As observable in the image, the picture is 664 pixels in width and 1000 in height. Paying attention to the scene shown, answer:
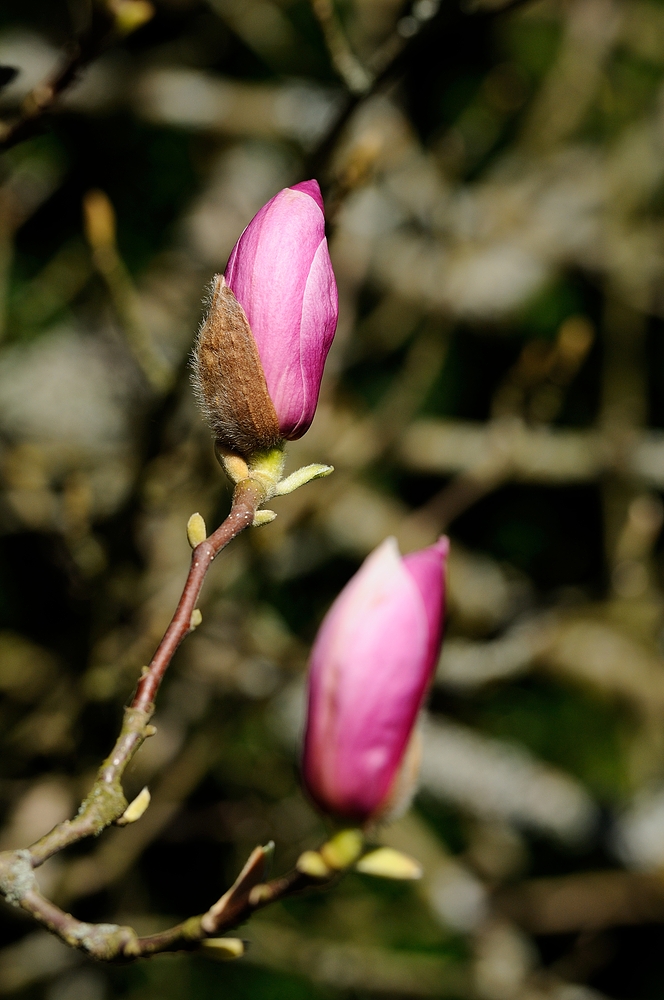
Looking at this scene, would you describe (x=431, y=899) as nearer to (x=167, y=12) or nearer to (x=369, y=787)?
(x=369, y=787)

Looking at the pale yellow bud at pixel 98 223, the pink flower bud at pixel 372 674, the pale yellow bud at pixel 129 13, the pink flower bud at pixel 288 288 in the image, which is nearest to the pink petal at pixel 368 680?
the pink flower bud at pixel 372 674

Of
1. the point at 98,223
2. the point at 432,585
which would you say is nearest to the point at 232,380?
the point at 432,585

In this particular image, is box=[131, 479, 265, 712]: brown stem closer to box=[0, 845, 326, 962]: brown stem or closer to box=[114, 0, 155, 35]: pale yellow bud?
box=[0, 845, 326, 962]: brown stem

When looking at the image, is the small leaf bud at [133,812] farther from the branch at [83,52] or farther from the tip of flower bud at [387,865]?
the branch at [83,52]

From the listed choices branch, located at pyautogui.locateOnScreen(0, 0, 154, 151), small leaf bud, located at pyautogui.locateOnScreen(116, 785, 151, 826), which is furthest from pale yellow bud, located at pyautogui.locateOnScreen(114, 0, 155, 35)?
small leaf bud, located at pyautogui.locateOnScreen(116, 785, 151, 826)

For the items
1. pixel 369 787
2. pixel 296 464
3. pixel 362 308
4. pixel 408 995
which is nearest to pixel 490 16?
pixel 369 787

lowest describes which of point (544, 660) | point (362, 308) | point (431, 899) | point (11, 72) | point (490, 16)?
point (431, 899)

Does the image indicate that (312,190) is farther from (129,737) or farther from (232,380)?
(129,737)
